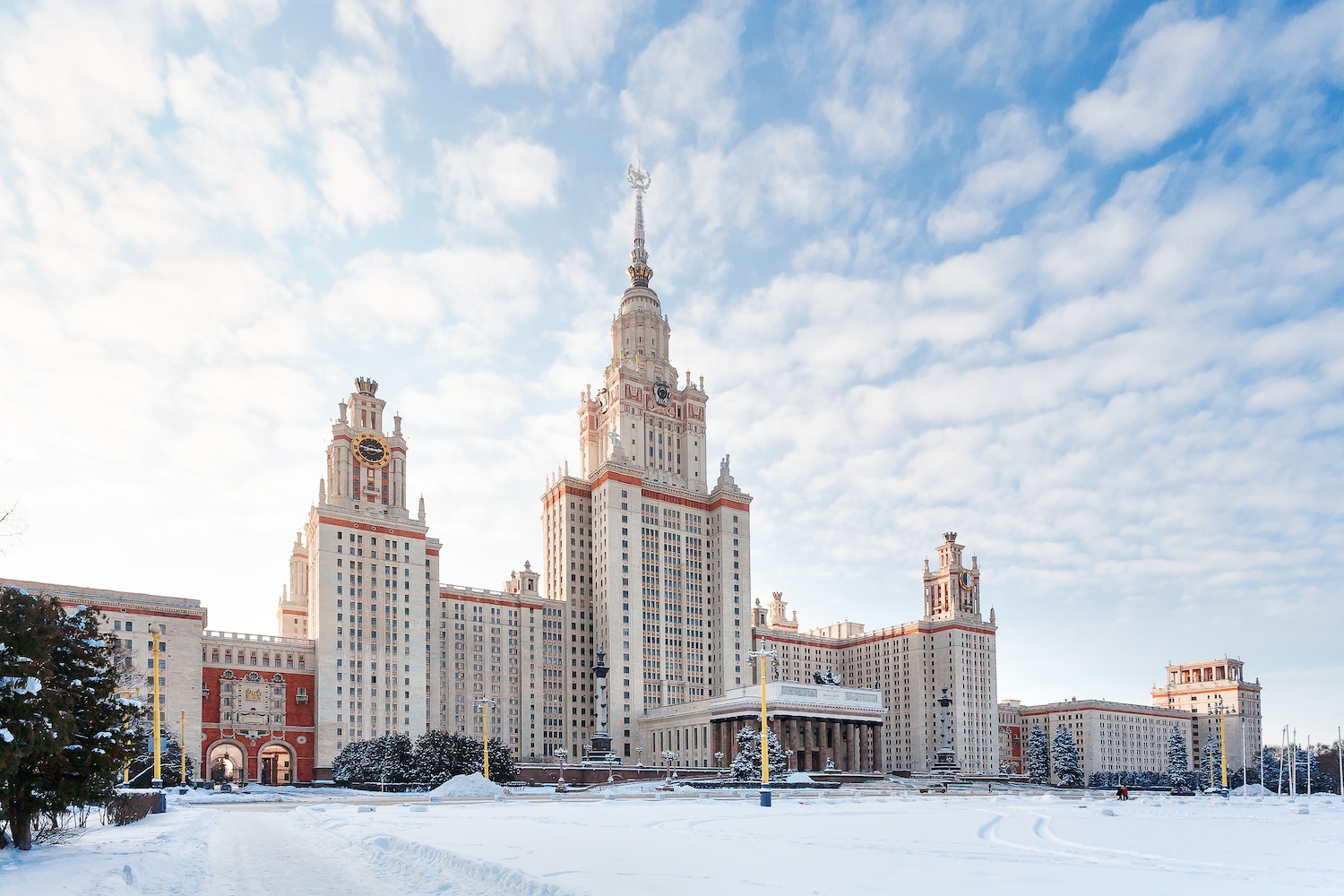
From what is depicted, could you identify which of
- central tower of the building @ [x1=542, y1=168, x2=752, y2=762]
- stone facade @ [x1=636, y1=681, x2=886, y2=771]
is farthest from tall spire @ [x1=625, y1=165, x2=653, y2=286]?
stone facade @ [x1=636, y1=681, x2=886, y2=771]

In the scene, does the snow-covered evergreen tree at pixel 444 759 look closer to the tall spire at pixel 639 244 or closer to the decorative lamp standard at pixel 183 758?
the decorative lamp standard at pixel 183 758

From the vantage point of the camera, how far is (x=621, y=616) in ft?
496

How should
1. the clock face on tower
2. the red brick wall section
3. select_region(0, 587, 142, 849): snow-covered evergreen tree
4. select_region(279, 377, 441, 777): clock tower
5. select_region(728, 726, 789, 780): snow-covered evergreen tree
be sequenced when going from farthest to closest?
the clock face on tower, select_region(279, 377, 441, 777): clock tower, the red brick wall section, select_region(728, 726, 789, 780): snow-covered evergreen tree, select_region(0, 587, 142, 849): snow-covered evergreen tree

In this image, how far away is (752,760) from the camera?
368 ft

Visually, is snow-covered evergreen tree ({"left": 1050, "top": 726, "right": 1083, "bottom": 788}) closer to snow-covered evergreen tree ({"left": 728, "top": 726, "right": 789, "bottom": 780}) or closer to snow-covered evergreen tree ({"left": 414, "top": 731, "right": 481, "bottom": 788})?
snow-covered evergreen tree ({"left": 728, "top": 726, "right": 789, "bottom": 780})

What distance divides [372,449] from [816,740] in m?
74.8

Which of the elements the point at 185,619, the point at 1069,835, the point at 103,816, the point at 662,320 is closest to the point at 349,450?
the point at 185,619

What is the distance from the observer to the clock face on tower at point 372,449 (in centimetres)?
14138

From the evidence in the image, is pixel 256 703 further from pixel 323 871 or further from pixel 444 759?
pixel 323 871

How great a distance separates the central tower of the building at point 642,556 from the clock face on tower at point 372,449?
3018 cm

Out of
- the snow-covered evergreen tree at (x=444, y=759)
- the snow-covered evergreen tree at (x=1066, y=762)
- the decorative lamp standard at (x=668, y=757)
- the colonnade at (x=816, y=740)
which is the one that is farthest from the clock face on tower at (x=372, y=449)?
the snow-covered evergreen tree at (x=1066, y=762)

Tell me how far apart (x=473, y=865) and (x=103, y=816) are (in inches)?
1124

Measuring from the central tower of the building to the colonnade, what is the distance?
17.9 meters

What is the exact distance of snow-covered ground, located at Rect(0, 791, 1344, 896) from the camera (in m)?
21.9
